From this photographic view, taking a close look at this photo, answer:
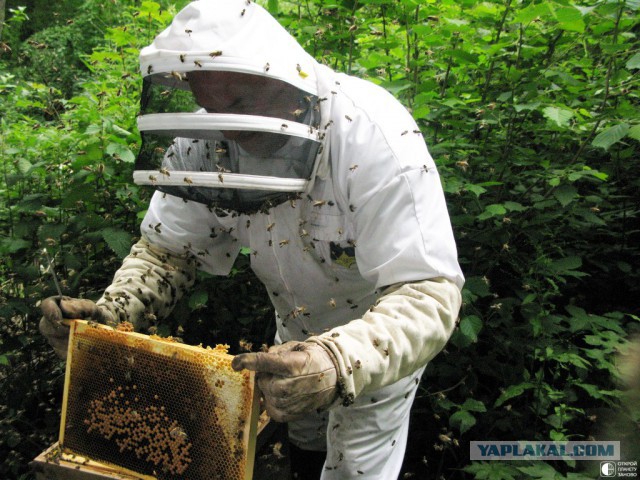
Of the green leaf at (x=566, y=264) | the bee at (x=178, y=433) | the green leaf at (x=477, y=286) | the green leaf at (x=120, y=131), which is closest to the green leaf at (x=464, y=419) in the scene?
the green leaf at (x=477, y=286)

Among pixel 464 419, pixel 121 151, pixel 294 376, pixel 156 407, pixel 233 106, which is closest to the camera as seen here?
pixel 294 376

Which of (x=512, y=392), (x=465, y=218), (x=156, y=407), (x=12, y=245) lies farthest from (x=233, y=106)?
(x=512, y=392)

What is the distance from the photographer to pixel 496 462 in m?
2.96

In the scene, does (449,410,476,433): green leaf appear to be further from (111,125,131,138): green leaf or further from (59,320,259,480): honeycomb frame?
(111,125,131,138): green leaf

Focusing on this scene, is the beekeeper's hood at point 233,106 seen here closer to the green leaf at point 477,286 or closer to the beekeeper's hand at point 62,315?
the beekeeper's hand at point 62,315

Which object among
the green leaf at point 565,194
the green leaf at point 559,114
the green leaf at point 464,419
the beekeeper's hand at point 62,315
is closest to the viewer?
the beekeeper's hand at point 62,315

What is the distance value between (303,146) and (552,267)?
6.57ft

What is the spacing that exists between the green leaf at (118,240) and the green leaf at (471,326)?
2094 mm

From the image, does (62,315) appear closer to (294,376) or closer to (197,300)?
(197,300)

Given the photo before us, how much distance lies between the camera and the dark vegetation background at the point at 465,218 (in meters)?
3.17

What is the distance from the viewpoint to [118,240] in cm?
315

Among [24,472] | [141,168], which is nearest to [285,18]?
[141,168]

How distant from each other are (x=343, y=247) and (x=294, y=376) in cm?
88

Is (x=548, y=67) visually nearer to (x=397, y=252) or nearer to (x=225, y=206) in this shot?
(x=397, y=252)
